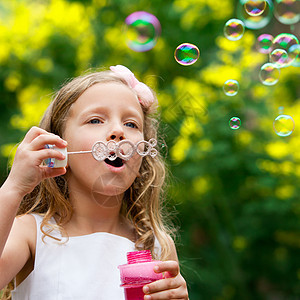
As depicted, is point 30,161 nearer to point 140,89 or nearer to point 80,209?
point 80,209

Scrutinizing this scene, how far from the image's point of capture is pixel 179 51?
229 cm

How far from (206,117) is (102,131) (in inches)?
94.4

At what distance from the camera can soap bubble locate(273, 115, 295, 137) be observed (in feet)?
7.51

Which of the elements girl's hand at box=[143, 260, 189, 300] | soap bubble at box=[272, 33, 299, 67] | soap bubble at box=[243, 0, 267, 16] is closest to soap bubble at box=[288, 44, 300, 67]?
soap bubble at box=[272, 33, 299, 67]

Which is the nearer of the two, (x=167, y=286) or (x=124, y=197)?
(x=167, y=286)

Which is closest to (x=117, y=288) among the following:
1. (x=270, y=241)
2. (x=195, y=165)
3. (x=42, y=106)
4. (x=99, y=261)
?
(x=99, y=261)

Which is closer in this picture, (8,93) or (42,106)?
(42,106)

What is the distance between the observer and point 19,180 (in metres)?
1.33

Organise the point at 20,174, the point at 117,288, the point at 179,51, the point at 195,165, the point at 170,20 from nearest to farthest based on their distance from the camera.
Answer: the point at 20,174
the point at 117,288
the point at 179,51
the point at 195,165
the point at 170,20

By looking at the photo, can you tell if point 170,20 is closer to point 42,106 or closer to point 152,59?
point 152,59

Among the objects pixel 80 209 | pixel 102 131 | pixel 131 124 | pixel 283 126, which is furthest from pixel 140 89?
pixel 283 126

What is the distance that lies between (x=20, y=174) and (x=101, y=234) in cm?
38

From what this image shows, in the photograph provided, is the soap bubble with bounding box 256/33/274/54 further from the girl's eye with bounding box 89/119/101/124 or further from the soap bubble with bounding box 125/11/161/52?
the girl's eye with bounding box 89/119/101/124

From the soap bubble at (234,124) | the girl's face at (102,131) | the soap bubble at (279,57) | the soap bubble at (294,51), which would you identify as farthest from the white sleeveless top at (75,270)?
the soap bubble at (294,51)
